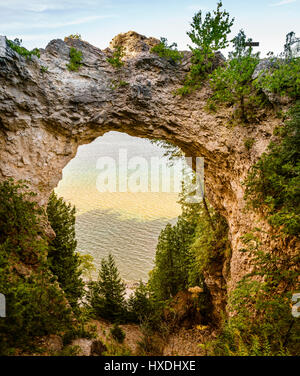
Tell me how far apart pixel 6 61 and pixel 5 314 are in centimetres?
817

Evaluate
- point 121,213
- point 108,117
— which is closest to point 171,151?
point 108,117

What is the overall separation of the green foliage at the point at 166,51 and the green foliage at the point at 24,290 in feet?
28.9

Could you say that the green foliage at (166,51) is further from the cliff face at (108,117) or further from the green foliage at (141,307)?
the green foliage at (141,307)

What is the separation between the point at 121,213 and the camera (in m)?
29.2

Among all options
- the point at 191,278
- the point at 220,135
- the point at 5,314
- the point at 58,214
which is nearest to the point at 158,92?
the point at 220,135

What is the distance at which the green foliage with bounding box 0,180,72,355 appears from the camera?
4.06 meters

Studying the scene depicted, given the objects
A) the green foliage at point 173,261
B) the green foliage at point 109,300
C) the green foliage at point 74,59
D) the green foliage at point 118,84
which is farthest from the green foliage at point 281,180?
the green foliage at point 109,300

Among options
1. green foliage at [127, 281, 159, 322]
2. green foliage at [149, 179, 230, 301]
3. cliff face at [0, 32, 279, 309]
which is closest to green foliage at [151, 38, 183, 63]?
cliff face at [0, 32, 279, 309]

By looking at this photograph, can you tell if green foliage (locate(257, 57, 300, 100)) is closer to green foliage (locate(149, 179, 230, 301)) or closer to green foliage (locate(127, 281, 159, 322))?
green foliage (locate(149, 179, 230, 301))

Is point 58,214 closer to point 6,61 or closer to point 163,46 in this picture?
point 6,61

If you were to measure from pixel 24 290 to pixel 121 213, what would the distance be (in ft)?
81.3

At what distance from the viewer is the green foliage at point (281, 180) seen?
219 inches

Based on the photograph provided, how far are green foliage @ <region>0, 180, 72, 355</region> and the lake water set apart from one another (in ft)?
40.6
